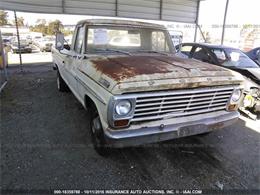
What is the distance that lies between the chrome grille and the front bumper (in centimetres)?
8

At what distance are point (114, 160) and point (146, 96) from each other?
1.27 meters

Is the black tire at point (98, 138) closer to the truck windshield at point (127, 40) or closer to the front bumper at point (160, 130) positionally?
the front bumper at point (160, 130)

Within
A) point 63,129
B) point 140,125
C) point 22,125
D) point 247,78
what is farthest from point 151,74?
point 247,78

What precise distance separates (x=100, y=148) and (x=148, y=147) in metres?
0.84

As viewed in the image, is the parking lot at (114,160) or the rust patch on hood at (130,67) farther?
the parking lot at (114,160)

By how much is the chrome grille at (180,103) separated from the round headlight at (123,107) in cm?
10

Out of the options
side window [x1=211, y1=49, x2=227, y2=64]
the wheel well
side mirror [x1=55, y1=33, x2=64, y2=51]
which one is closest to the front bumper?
the wheel well

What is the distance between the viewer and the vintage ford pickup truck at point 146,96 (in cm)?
247

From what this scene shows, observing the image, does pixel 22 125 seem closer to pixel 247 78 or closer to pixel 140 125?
pixel 140 125

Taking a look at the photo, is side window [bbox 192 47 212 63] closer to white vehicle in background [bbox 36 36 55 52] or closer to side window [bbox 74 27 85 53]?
side window [bbox 74 27 85 53]

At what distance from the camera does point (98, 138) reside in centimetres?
314

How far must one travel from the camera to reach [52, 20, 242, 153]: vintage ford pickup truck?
247cm

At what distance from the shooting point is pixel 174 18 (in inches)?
502

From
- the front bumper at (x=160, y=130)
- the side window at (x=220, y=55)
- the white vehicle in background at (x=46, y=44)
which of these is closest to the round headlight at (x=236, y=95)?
the front bumper at (x=160, y=130)
